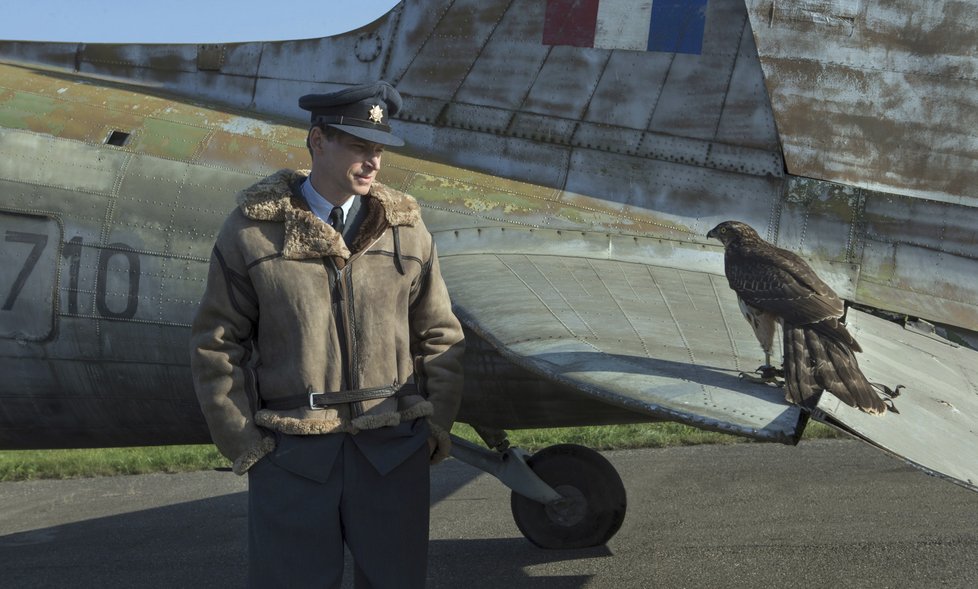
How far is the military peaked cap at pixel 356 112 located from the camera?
3.57 meters

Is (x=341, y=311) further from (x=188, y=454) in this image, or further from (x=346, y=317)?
(x=188, y=454)

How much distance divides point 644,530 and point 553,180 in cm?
276

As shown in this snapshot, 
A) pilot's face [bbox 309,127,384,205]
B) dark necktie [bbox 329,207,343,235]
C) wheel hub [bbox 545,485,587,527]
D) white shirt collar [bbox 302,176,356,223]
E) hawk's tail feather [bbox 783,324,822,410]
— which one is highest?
pilot's face [bbox 309,127,384,205]

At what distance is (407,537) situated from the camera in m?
3.64

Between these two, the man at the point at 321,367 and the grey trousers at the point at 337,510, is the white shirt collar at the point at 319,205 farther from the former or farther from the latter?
the grey trousers at the point at 337,510

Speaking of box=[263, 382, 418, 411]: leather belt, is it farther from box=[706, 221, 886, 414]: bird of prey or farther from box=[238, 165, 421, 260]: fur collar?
box=[706, 221, 886, 414]: bird of prey

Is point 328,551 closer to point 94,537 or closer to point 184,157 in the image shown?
point 184,157

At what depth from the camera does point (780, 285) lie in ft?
15.1

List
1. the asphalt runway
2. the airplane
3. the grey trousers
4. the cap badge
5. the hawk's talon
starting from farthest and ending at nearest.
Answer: the asphalt runway < the airplane < the hawk's talon < the cap badge < the grey trousers

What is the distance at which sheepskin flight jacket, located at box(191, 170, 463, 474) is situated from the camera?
3531mm

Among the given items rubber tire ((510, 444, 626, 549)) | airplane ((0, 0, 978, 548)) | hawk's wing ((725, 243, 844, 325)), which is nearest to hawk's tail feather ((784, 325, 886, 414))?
hawk's wing ((725, 243, 844, 325))

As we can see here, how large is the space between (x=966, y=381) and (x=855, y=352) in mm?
854

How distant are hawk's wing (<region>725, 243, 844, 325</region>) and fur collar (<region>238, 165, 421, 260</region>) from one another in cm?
174

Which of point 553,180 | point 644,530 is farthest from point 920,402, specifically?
point 644,530
